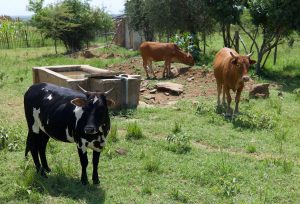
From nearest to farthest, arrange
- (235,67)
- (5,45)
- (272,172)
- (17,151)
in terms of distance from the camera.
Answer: (272,172), (17,151), (235,67), (5,45)

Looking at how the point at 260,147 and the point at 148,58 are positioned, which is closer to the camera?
the point at 260,147

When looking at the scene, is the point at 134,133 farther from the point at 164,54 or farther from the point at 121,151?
the point at 164,54

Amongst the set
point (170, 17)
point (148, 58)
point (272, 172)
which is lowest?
point (272, 172)

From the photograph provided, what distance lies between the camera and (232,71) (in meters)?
9.31

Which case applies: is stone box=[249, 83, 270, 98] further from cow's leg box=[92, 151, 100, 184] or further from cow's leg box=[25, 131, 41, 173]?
cow's leg box=[25, 131, 41, 173]

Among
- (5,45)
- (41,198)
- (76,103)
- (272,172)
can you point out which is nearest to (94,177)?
(41,198)

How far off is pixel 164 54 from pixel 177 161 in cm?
904

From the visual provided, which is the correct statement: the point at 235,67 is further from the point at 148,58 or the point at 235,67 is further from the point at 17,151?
the point at 148,58

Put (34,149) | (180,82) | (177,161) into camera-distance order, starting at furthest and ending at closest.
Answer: (180,82)
(177,161)
(34,149)

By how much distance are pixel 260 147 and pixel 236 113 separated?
2.30 meters

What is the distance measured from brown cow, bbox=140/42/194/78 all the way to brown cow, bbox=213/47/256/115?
15.1ft

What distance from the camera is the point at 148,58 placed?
15.5 metres

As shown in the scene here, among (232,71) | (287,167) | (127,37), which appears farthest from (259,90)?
(127,37)

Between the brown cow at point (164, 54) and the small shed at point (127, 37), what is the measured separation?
10.9 m
